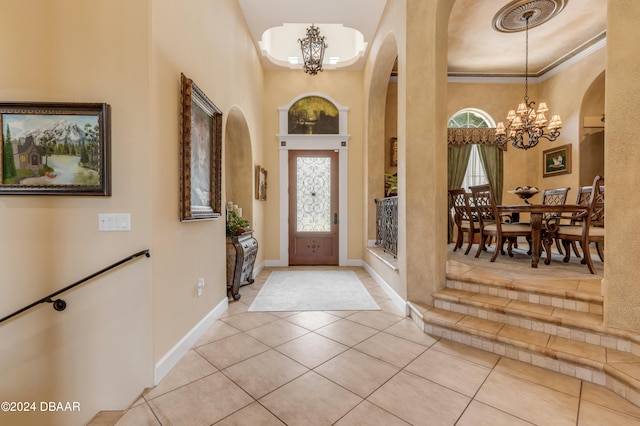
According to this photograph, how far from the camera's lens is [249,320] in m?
3.03

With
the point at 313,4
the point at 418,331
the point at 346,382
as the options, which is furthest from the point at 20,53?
the point at 418,331

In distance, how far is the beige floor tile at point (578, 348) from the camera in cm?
193

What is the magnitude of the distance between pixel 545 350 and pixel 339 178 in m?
4.33

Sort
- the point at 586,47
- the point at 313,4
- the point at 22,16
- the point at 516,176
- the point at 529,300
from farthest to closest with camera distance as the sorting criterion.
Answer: the point at 516,176 → the point at 586,47 → the point at 313,4 → the point at 529,300 → the point at 22,16

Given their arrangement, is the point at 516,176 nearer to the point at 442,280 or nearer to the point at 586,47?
the point at 586,47

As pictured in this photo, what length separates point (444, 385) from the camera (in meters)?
1.88

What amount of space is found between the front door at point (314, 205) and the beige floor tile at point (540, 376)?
3899 millimetres

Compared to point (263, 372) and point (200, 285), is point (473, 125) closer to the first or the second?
point (200, 285)

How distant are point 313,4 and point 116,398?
16.4 ft

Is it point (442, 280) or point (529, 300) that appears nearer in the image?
point (529, 300)

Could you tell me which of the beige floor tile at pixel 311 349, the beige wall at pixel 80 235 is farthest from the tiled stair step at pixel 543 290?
the beige wall at pixel 80 235

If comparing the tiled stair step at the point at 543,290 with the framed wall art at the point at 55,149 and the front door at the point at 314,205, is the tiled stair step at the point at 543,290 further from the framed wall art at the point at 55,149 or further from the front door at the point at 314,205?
the framed wall art at the point at 55,149

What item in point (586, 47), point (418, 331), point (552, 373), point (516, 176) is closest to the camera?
point (552, 373)

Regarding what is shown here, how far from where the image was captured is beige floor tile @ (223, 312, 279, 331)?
2.89m
